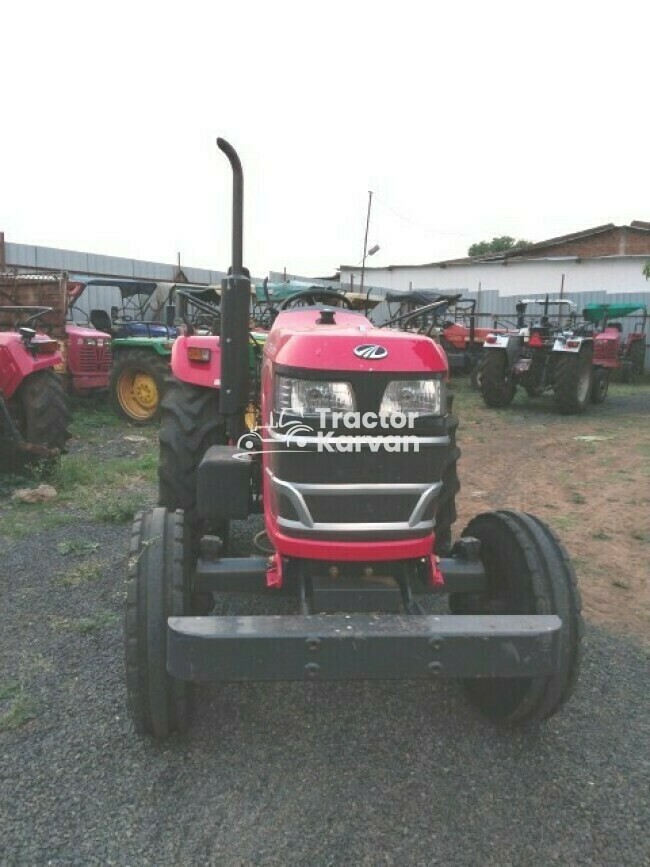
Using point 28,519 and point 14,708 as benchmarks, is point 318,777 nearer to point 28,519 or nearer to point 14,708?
point 14,708

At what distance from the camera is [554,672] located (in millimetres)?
2041

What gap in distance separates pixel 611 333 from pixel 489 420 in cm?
446

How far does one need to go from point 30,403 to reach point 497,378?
24.7 ft

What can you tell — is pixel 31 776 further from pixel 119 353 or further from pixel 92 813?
pixel 119 353

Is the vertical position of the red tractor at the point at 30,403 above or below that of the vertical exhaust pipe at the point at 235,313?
below

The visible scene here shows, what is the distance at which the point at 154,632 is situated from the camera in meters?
2.11

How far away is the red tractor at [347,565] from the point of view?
193cm

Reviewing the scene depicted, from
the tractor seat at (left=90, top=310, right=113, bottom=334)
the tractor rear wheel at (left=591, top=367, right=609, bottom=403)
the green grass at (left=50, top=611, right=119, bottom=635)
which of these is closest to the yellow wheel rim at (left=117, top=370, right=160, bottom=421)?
the tractor seat at (left=90, top=310, right=113, bottom=334)

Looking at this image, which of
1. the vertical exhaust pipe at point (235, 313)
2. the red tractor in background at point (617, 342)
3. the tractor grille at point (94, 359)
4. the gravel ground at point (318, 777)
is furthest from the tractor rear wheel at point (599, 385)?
the vertical exhaust pipe at point (235, 313)

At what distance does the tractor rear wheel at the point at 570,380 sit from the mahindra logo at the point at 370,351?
8.81 meters

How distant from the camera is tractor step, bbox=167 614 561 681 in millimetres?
1902

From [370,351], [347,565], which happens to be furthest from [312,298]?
[347,565]

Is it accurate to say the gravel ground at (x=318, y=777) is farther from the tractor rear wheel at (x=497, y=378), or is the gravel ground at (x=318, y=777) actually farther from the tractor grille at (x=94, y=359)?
the tractor rear wheel at (x=497, y=378)

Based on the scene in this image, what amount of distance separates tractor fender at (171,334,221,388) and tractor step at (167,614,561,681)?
1814mm
